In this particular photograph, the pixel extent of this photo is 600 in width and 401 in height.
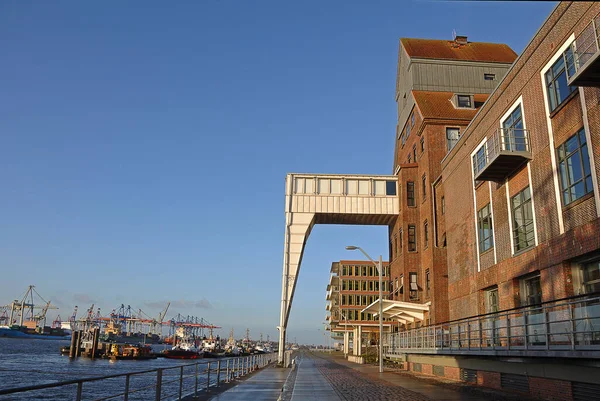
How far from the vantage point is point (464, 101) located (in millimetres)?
40906

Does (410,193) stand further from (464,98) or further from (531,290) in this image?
(531,290)

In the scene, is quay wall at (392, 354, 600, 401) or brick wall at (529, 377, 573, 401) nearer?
quay wall at (392, 354, 600, 401)

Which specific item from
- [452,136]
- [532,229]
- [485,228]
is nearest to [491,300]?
[485,228]

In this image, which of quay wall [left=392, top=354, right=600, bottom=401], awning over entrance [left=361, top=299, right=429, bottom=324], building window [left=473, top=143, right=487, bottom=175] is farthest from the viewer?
awning over entrance [left=361, top=299, right=429, bottom=324]

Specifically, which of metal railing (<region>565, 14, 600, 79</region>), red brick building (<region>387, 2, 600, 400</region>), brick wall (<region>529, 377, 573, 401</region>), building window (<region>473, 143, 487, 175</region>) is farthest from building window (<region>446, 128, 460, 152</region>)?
brick wall (<region>529, 377, 573, 401</region>)

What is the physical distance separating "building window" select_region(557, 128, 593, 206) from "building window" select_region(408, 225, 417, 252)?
77.7ft

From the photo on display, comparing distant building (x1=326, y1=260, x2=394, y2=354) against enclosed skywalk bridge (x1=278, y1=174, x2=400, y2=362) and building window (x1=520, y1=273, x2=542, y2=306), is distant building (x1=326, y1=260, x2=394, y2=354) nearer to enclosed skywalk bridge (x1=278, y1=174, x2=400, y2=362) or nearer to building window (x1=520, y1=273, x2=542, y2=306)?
enclosed skywalk bridge (x1=278, y1=174, x2=400, y2=362)

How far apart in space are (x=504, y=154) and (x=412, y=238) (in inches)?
859

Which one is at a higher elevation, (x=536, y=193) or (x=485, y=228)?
(x=536, y=193)

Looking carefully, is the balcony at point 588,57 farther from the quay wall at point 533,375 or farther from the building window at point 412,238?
the building window at point 412,238

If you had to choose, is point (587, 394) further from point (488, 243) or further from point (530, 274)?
point (488, 243)

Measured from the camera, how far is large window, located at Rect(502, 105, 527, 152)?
2036cm

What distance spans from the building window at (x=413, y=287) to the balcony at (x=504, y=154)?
1706 centimetres

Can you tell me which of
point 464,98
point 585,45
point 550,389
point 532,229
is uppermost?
point 464,98
